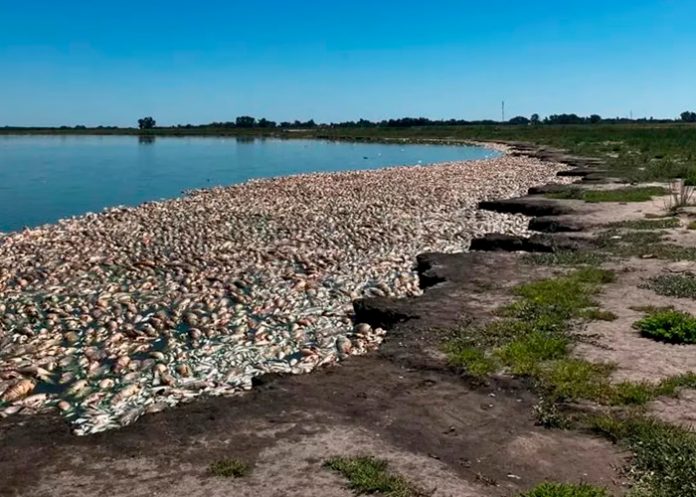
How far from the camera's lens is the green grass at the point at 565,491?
20.1 feet

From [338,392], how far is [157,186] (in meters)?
39.4

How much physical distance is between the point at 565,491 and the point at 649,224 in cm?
1713

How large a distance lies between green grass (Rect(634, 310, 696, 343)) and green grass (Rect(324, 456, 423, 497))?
5916 millimetres

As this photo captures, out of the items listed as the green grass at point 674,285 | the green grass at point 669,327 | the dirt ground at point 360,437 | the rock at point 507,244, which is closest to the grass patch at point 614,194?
the rock at point 507,244

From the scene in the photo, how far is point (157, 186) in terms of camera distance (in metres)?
46.1

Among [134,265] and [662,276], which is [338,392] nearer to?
[662,276]

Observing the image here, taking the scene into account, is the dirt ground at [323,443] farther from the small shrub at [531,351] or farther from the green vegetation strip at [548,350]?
the small shrub at [531,351]

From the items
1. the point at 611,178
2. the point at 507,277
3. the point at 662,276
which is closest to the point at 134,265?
the point at 507,277

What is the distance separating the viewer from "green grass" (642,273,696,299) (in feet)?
43.0

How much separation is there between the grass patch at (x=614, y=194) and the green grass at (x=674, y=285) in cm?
1397

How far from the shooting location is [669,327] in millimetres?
10852

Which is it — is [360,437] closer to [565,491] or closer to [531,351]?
[565,491]

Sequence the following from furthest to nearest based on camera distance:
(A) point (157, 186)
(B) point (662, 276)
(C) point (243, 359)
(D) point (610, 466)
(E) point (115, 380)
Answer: (A) point (157, 186) → (B) point (662, 276) → (C) point (243, 359) → (E) point (115, 380) → (D) point (610, 466)

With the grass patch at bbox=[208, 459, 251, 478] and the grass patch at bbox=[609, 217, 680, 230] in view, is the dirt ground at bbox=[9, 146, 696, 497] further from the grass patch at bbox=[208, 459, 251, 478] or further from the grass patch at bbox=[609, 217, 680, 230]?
the grass patch at bbox=[609, 217, 680, 230]
